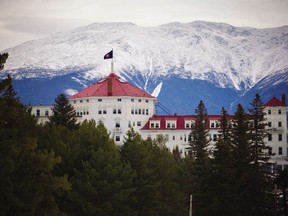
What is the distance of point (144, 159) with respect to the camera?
86438mm

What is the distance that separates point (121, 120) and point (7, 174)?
13140cm

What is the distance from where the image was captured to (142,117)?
186250mm

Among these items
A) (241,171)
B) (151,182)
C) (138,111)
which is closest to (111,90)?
(138,111)

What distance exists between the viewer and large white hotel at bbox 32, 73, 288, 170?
180 metres

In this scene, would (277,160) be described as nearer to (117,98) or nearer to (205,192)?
(117,98)

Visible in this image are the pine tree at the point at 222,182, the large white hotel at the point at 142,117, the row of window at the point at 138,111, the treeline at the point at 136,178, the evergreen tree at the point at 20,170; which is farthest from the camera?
the row of window at the point at 138,111

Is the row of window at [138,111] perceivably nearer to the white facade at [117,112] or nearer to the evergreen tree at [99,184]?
the white facade at [117,112]

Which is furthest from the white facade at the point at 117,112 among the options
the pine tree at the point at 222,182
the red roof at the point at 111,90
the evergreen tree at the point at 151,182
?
the pine tree at the point at 222,182

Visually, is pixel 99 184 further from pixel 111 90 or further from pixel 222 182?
pixel 111 90

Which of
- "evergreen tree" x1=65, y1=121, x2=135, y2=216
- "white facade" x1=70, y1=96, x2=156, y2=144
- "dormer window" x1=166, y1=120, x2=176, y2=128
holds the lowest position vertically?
"evergreen tree" x1=65, y1=121, x2=135, y2=216

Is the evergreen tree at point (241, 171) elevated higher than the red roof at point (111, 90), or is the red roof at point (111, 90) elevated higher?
the red roof at point (111, 90)

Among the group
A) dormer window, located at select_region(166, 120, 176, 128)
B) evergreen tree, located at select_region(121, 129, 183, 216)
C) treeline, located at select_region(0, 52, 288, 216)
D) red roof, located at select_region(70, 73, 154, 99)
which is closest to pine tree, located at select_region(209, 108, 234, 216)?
treeline, located at select_region(0, 52, 288, 216)

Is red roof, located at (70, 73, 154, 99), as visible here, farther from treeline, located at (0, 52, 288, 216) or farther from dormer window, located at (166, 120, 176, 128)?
treeline, located at (0, 52, 288, 216)

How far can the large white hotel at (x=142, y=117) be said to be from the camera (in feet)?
592
